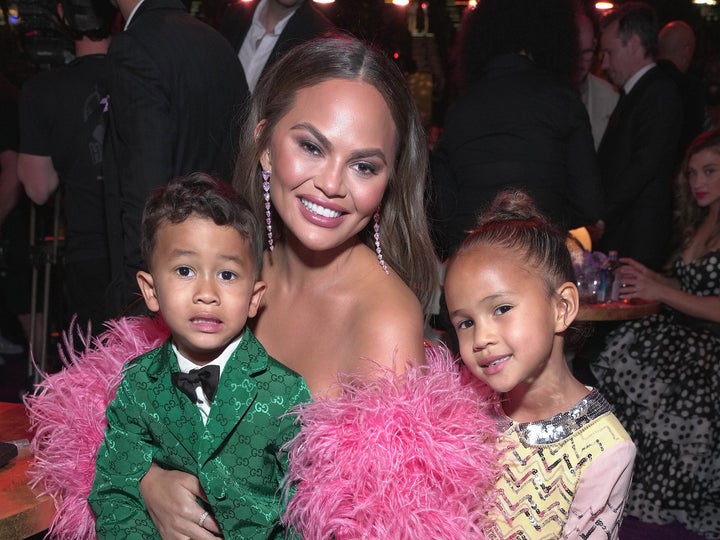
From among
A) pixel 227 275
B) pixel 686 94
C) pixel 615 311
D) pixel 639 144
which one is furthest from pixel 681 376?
pixel 227 275

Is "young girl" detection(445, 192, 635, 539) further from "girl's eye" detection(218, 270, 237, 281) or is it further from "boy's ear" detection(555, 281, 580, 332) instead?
"girl's eye" detection(218, 270, 237, 281)

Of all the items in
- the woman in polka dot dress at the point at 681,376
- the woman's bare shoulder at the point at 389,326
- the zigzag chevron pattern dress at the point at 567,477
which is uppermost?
the woman's bare shoulder at the point at 389,326

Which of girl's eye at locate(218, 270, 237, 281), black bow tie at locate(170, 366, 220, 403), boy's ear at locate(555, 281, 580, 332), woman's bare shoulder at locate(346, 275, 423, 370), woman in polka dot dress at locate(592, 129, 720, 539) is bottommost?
woman in polka dot dress at locate(592, 129, 720, 539)

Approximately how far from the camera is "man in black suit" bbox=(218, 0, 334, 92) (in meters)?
3.18

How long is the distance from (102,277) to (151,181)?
1.04m

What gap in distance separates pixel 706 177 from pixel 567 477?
256cm

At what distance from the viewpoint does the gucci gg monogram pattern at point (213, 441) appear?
1.57 metres

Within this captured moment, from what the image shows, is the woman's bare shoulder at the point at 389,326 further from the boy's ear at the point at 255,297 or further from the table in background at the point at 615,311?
the table in background at the point at 615,311

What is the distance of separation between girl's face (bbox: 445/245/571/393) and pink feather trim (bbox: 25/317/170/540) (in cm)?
71

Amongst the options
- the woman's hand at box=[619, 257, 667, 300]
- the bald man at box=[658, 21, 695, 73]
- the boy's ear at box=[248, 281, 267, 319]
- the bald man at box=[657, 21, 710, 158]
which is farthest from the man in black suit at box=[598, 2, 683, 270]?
the boy's ear at box=[248, 281, 267, 319]

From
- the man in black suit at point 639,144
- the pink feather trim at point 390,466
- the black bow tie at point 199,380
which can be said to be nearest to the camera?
the pink feather trim at point 390,466

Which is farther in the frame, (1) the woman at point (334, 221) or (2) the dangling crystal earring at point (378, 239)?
(2) the dangling crystal earring at point (378, 239)

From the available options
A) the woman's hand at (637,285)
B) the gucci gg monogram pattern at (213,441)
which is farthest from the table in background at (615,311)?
the gucci gg monogram pattern at (213,441)

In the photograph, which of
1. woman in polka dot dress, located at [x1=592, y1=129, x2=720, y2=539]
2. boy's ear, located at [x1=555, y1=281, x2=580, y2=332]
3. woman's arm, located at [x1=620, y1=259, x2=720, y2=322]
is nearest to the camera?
boy's ear, located at [x1=555, y1=281, x2=580, y2=332]
